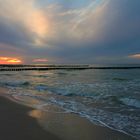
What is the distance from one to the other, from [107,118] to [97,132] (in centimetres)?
173

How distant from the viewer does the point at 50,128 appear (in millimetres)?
5574

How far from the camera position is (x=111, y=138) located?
5020 mm

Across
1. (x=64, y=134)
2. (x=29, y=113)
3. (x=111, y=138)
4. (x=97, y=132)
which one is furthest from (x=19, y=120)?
(x=111, y=138)

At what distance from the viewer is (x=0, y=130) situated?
514 cm

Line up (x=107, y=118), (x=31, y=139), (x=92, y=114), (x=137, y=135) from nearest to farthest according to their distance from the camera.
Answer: (x=31, y=139)
(x=137, y=135)
(x=107, y=118)
(x=92, y=114)

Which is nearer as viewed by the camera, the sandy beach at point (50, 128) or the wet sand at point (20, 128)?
the wet sand at point (20, 128)

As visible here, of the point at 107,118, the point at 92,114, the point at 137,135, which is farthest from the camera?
the point at 92,114

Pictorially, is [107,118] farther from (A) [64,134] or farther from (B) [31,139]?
(B) [31,139]

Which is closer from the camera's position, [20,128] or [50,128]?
[20,128]

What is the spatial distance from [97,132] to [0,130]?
2.28 meters

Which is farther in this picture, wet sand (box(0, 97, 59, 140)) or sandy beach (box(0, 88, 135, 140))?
sandy beach (box(0, 88, 135, 140))

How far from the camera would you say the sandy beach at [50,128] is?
493 cm

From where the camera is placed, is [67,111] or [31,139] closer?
[31,139]

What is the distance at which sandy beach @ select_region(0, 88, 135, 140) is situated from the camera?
4.93 meters
